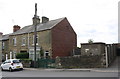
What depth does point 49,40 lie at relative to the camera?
33.3m

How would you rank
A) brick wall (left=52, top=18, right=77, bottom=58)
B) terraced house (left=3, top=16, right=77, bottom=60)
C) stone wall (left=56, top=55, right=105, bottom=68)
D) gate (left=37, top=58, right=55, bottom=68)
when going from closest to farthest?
stone wall (left=56, top=55, right=105, bottom=68)
gate (left=37, top=58, right=55, bottom=68)
terraced house (left=3, top=16, right=77, bottom=60)
brick wall (left=52, top=18, right=77, bottom=58)

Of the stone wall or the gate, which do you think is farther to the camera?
the gate

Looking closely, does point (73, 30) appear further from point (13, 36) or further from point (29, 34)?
point (13, 36)

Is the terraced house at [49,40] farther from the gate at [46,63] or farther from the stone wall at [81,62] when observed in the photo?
the stone wall at [81,62]

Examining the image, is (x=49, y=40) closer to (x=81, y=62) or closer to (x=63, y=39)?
(x=63, y=39)

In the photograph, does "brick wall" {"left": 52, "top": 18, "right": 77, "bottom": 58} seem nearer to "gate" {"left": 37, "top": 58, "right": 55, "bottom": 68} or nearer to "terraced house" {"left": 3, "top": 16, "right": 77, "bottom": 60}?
"terraced house" {"left": 3, "top": 16, "right": 77, "bottom": 60}

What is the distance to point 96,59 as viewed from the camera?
75.2ft

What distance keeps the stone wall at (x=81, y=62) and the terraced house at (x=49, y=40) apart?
26.7 ft

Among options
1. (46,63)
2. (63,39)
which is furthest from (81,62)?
(63,39)

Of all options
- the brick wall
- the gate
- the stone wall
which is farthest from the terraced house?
the stone wall

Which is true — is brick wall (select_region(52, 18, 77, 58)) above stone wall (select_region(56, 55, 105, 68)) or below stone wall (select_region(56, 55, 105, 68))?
above

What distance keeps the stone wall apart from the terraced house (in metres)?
8.15

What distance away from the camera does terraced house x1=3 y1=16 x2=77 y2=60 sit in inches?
1320

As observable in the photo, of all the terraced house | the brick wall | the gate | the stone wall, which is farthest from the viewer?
the brick wall
